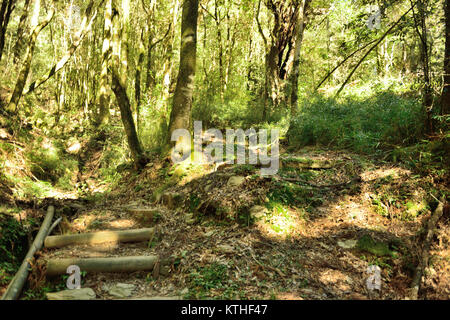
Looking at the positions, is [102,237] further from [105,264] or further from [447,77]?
[447,77]

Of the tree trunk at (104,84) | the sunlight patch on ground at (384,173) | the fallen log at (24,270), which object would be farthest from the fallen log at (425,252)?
the tree trunk at (104,84)

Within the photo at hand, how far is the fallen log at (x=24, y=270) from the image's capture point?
9.98ft

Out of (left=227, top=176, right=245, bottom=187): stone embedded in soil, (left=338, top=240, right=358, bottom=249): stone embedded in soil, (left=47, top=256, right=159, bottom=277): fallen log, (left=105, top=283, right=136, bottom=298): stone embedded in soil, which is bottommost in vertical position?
(left=105, top=283, right=136, bottom=298): stone embedded in soil

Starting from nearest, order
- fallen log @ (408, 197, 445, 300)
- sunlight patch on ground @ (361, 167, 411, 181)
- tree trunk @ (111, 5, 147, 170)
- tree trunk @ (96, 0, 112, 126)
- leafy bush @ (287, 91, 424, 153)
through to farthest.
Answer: fallen log @ (408, 197, 445, 300), sunlight patch on ground @ (361, 167, 411, 181), leafy bush @ (287, 91, 424, 153), tree trunk @ (111, 5, 147, 170), tree trunk @ (96, 0, 112, 126)

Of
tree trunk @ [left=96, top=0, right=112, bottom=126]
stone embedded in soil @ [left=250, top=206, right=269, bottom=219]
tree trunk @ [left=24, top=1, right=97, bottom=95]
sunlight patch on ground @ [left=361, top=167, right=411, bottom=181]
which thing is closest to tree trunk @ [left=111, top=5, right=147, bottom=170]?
tree trunk @ [left=24, top=1, right=97, bottom=95]

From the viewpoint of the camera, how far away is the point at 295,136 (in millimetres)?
7715

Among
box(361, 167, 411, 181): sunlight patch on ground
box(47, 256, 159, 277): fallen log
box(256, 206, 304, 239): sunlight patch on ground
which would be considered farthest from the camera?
box(361, 167, 411, 181): sunlight patch on ground

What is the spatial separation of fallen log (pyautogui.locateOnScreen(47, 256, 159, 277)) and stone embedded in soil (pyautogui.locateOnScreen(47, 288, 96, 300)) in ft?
1.16

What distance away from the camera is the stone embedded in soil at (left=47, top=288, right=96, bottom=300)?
3043mm

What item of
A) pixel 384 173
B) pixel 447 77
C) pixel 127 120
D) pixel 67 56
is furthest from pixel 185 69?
pixel 447 77

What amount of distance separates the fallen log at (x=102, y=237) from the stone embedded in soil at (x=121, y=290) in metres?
1.09

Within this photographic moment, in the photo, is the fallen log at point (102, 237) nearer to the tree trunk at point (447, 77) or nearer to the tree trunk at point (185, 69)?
the tree trunk at point (185, 69)

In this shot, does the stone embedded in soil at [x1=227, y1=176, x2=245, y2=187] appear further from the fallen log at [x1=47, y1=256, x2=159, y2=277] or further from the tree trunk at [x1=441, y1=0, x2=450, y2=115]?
the tree trunk at [x1=441, y1=0, x2=450, y2=115]

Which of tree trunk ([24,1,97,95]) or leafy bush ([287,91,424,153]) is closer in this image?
leafy bush ([287,91,424,153])
